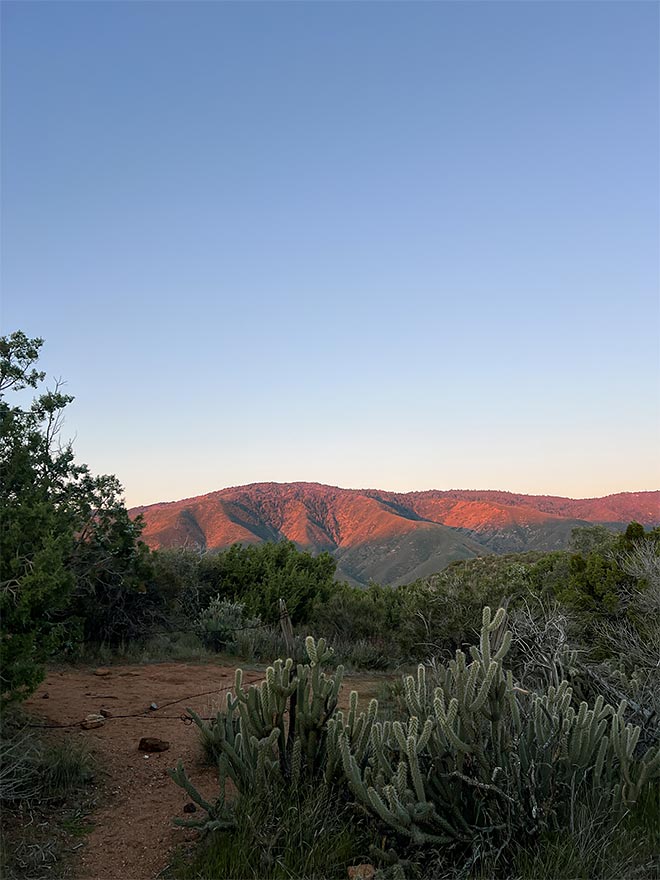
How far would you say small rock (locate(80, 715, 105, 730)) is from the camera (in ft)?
20.0

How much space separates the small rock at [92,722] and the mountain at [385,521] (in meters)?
52.7

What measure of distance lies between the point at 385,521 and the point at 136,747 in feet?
259

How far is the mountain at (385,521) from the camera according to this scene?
67.8 meters

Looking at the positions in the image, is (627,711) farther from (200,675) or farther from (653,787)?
(200,675)

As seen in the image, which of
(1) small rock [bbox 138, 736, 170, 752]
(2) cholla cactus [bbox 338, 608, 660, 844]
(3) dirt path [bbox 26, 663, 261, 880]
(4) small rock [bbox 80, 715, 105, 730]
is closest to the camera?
(2) cholla cactus [bbox 338, 608, 660, 844]

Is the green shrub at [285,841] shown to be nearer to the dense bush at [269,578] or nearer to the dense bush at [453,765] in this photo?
the dense bush at [453,765]

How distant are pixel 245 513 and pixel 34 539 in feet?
253

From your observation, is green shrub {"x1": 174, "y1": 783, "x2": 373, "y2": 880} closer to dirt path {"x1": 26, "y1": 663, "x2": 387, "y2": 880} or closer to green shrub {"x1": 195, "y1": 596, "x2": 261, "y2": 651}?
dirt path {"x1": 26, "y1": 663, "x2": 387, "y2": 880}

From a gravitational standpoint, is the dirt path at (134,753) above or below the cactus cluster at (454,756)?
below

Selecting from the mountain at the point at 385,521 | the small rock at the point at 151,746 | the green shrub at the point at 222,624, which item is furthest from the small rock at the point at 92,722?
the mountain at the point at 385,521

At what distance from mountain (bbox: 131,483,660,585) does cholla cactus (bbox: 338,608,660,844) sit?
5500cm

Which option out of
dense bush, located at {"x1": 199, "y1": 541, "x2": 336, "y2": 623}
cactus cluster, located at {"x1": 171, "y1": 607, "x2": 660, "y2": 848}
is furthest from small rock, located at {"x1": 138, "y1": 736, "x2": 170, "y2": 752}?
dense bush, located at {"x1": 199, "y1": 541, "x2": 336, "y2": 623}

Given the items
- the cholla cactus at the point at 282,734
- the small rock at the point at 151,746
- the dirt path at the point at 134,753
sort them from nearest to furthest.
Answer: the dirt path at the point at 134,753 < the cholla cactus at the point at 282,734 < the small rock at the point at 151,746

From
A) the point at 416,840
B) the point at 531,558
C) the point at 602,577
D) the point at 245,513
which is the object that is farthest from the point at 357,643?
the point at 245,513
